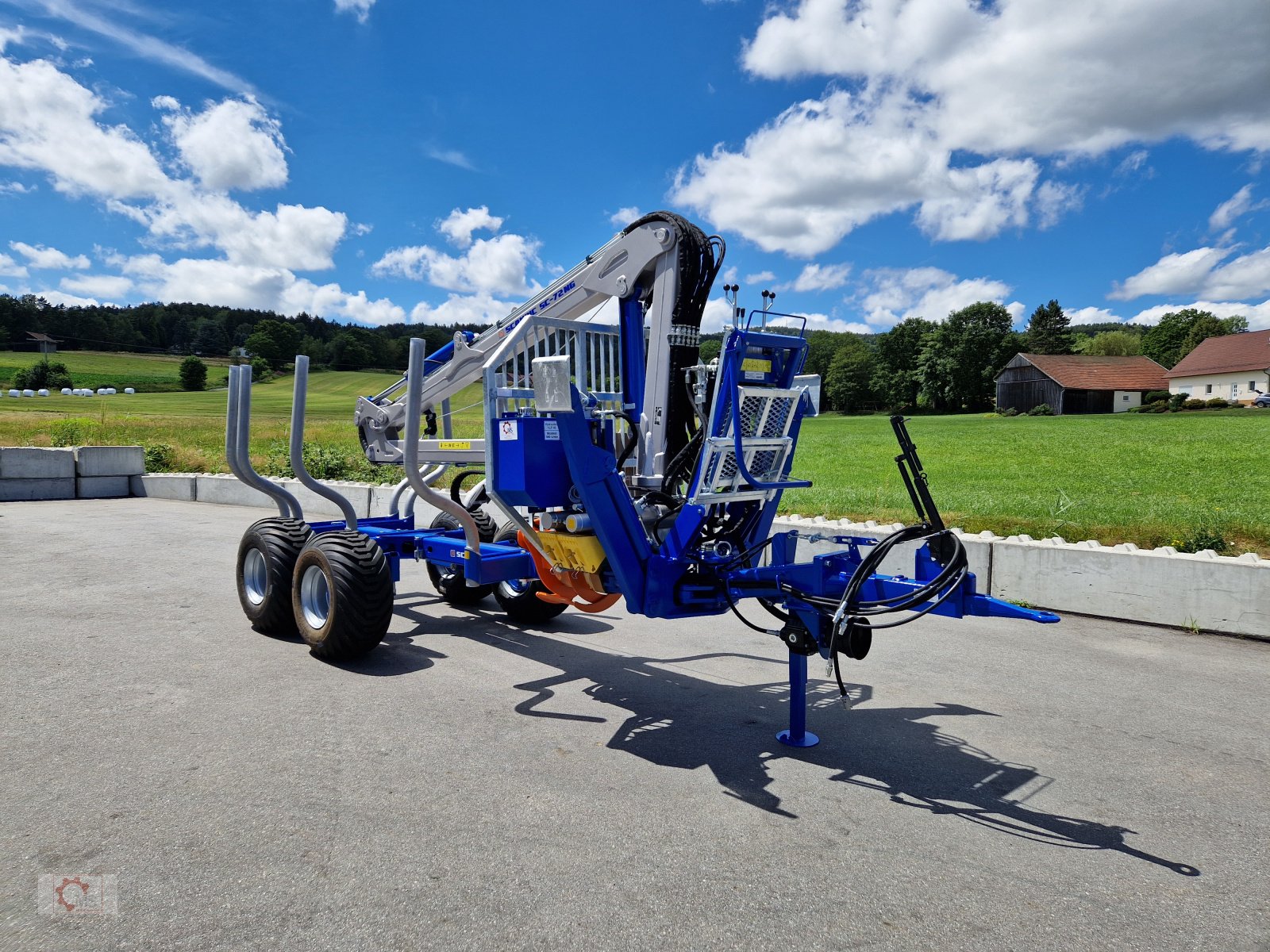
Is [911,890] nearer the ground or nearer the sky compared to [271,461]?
nearer the ground

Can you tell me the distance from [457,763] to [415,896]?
52.6 inches

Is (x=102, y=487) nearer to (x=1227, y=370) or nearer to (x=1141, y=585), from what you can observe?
(x=1141, y=585)

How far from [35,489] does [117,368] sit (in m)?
70.7

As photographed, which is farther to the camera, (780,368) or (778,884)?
(780,368)

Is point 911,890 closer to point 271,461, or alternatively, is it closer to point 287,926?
point 287,926

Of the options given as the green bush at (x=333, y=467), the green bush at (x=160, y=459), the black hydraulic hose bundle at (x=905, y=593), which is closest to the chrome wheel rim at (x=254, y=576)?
the black hydraulic hose bundle at (x=905, y=593)

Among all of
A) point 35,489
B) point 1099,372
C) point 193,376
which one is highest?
point 1099,372

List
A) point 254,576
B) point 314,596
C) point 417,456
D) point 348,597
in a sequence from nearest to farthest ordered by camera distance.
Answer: point 348,597 < point 417,456 < point 314,596 < point 254,576

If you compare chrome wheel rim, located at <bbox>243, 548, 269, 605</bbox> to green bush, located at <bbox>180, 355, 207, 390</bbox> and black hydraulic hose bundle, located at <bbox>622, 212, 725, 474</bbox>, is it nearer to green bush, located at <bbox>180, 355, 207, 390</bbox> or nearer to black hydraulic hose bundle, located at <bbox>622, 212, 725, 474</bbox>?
black hydraulic hose bundle, located at <bbox>622, 212, 725, 474</bbox>

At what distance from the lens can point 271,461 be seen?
67.8 ft

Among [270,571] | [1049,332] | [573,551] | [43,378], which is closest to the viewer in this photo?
[573,551]

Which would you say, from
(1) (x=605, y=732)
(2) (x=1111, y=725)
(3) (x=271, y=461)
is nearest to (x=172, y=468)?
(3) (x=271, y=461)

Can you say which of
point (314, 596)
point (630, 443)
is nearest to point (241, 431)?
point (314, 596)

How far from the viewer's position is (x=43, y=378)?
68.2 meters
